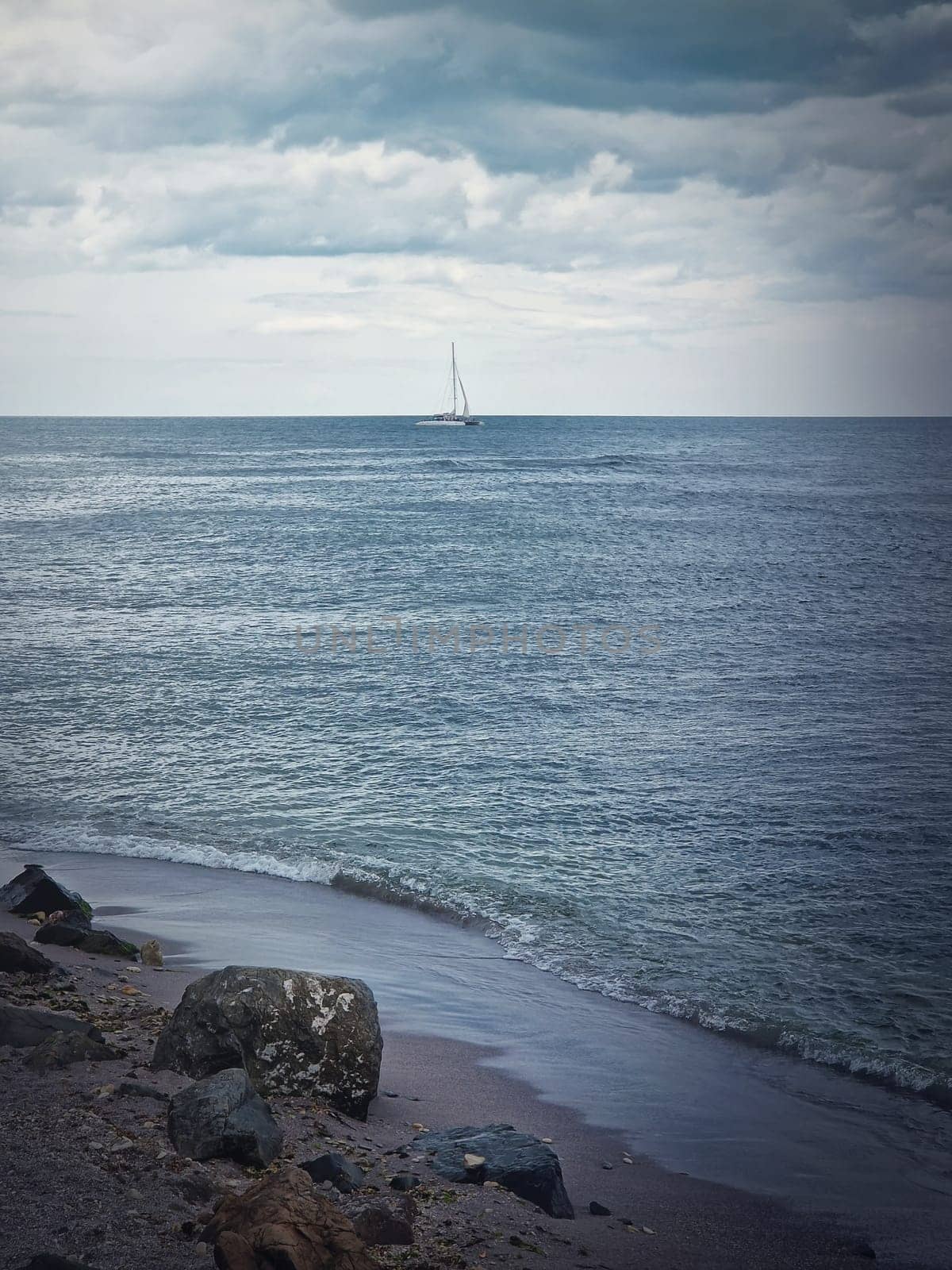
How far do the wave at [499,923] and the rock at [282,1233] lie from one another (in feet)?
26.7

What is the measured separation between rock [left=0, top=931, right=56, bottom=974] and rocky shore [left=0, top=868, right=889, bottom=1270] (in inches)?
0.7

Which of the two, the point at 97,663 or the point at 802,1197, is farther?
the point at 97,663

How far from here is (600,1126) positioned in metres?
11.4

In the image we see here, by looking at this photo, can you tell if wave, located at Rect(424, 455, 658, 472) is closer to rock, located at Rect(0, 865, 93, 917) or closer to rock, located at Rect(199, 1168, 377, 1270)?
rock, located at Rect(0, 865, 93, 917)

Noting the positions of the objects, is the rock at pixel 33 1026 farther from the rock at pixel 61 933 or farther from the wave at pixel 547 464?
the wave at pixel 547 464

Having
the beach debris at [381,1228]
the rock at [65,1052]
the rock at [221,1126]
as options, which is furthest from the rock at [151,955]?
the beach debris at [381,1228]

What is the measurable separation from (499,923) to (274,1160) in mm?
8661

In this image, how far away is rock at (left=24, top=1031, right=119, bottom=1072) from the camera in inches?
382

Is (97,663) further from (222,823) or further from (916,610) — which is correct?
(916,610)

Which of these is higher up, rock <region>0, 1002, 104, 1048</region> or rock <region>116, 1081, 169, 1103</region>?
rock <region>0, 1002, 104, 1048</region>

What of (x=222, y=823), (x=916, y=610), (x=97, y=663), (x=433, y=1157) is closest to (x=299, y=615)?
(x=97, y=663)

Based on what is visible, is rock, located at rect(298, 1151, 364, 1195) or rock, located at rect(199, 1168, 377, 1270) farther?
rock, located at rect(298, 1151, 364, 1195)

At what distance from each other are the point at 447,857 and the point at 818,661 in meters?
19.1

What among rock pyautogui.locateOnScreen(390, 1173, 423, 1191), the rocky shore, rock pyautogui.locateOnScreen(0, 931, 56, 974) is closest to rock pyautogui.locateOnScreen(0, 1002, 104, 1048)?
the rocky shore
